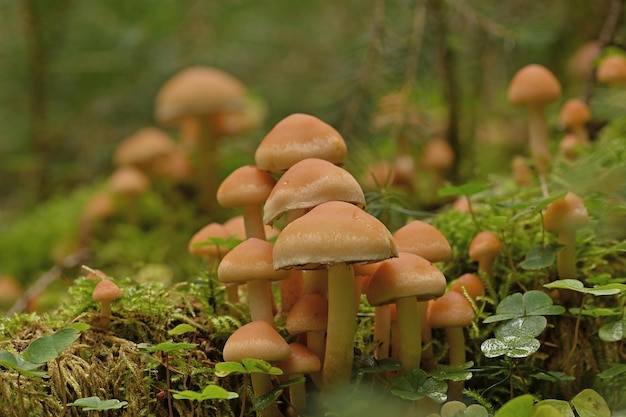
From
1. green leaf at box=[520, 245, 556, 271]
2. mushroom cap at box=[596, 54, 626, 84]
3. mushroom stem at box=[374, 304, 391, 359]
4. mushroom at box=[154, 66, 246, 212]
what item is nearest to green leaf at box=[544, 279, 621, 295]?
green leaf at box=[520, 245, 556, 271]

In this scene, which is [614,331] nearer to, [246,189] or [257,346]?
[257,346]

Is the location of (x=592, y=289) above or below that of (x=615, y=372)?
above

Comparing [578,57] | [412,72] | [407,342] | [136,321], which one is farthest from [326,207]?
[578,57]

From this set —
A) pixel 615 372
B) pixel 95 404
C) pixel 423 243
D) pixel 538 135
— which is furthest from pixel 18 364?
pixel 538 135

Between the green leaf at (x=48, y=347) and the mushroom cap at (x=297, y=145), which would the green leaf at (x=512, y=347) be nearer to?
the mushroom cap at (x=297, y=145)

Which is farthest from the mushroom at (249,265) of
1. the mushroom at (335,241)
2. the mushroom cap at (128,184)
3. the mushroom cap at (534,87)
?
the mushroom cap at (128,184)

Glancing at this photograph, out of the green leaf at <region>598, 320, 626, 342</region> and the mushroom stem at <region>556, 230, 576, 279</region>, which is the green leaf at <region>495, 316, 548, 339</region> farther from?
the mushroom stem at <region>556, 230, 576, 279</region>
